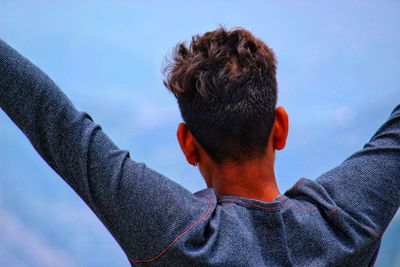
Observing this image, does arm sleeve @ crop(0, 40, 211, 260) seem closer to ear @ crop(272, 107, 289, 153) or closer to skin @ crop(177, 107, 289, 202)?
skin @ crop(177, 107, 289, 202)

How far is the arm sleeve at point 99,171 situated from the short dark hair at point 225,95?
13 centimetres

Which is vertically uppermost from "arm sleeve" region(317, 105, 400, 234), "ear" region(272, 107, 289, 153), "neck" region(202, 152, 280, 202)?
"ear" region(272, 107, 289, 153)

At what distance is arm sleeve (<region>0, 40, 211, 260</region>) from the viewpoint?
105cm

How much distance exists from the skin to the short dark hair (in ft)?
0.05

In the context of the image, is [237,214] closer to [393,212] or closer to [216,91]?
[216,91]

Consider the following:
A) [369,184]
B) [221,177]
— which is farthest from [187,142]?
[369,184]


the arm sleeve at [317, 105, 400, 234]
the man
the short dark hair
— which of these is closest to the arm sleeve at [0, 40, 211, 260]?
the man

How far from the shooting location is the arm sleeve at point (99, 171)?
1050 millimetres

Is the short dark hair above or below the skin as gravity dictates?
above

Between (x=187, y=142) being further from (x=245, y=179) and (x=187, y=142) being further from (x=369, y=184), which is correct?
(x=369, y=184)

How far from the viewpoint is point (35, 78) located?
1.08m

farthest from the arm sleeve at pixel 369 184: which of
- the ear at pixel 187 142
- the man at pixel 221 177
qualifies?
the ear at pixel 187 142

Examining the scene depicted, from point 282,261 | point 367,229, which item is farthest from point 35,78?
point 367,229

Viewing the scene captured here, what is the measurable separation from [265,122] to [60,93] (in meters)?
0.40
